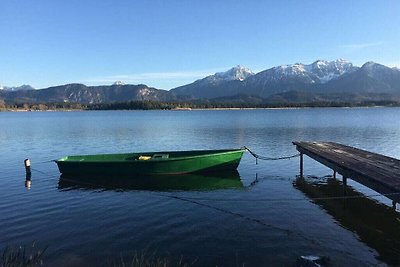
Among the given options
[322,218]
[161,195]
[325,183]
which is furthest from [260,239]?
[325,183]

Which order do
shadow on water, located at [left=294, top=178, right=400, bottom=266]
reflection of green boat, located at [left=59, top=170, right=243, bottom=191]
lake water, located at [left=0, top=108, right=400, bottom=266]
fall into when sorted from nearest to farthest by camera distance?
lake water, located at [left=0, top=108, right=400, bottom=266], shadow on water, located at [left=294, top=178, right=400, bottom=266], reflection of green boat, located at [left=59, top=170, right=243, bottom=191]

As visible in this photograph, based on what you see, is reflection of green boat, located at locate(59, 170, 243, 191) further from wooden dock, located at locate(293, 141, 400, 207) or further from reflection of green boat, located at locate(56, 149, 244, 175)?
wooden dock, located at locate(293, 141, 400, 207)

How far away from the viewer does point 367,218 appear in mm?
17938

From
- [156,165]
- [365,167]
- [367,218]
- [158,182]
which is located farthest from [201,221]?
[156,165]

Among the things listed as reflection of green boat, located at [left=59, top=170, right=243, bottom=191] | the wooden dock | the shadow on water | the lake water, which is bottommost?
the shadow on water

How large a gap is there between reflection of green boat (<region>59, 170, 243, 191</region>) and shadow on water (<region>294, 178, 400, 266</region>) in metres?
5.23

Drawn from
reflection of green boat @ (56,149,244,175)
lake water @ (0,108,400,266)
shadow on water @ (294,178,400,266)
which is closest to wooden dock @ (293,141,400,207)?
shadow on water @ (294,178,400,266)

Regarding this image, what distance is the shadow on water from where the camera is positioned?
567 inches

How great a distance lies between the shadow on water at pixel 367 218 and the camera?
47.2ft

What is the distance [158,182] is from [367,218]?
45.2 feet

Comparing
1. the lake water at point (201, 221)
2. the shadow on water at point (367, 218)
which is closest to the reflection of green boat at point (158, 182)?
the lake water at point (201, 221)

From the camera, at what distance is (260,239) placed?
15078 mm

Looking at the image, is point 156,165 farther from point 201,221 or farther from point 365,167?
point 365,167

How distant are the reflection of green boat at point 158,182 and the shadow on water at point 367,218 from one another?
206 inches
